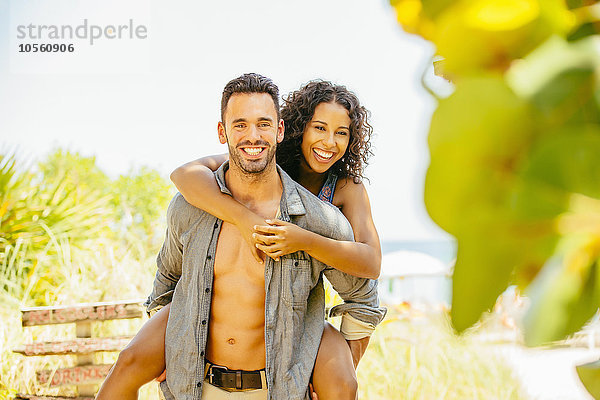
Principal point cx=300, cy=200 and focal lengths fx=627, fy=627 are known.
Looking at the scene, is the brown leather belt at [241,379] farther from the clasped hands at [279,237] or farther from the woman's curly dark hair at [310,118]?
the woman's curly dark hair at [310,118]

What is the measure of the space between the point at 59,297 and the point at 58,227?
2.95ft

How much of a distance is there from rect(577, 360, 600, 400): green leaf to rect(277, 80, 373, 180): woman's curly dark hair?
228 cm

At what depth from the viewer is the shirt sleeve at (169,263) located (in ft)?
7.70

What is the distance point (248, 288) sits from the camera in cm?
223

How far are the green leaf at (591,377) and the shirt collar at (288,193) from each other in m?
2.05

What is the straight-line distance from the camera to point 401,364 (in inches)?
167

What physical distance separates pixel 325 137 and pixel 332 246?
1.68ft

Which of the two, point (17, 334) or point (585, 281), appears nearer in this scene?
point (585, 281)

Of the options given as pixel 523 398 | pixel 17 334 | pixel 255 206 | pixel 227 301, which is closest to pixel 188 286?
pixel 227 301

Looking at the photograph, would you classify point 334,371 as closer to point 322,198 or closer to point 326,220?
point 326,220

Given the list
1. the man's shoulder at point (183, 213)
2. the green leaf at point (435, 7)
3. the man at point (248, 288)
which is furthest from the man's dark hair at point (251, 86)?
the green leaf at point (435, 7)

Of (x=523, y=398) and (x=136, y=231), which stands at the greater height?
(x=136, y=231)

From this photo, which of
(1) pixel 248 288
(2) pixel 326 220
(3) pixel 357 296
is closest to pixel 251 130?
(2) pixel 326 220

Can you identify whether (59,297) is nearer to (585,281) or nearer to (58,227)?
(58,227)
